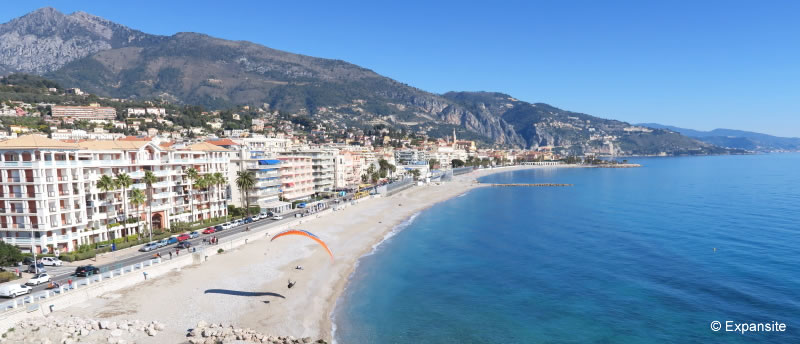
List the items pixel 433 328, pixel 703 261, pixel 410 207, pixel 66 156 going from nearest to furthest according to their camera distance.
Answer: pixel 433 328 → pixel 66 156 → pixel 703 261 → pixel 410 207

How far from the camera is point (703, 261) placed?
48312mm

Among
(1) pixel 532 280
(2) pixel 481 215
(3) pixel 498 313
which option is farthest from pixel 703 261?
(2) pixel 481 215

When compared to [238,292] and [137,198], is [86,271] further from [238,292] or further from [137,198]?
[137,198]

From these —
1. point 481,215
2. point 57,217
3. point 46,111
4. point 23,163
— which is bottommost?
point 481,215

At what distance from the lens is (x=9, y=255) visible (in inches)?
1521

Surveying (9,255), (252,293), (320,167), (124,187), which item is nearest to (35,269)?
(9,255)

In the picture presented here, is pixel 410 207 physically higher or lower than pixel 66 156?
lower

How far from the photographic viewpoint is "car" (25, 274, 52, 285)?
3331 centimetres

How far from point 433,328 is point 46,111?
538 ft

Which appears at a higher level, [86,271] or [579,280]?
[86,271]

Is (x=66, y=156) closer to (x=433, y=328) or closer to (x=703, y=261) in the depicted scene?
(x=433, y=328)

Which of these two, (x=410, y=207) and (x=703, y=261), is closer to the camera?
(x=703, y=261)

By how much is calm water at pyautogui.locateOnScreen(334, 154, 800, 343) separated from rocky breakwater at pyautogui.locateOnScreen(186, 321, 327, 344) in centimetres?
366

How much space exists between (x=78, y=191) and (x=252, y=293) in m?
24.2
